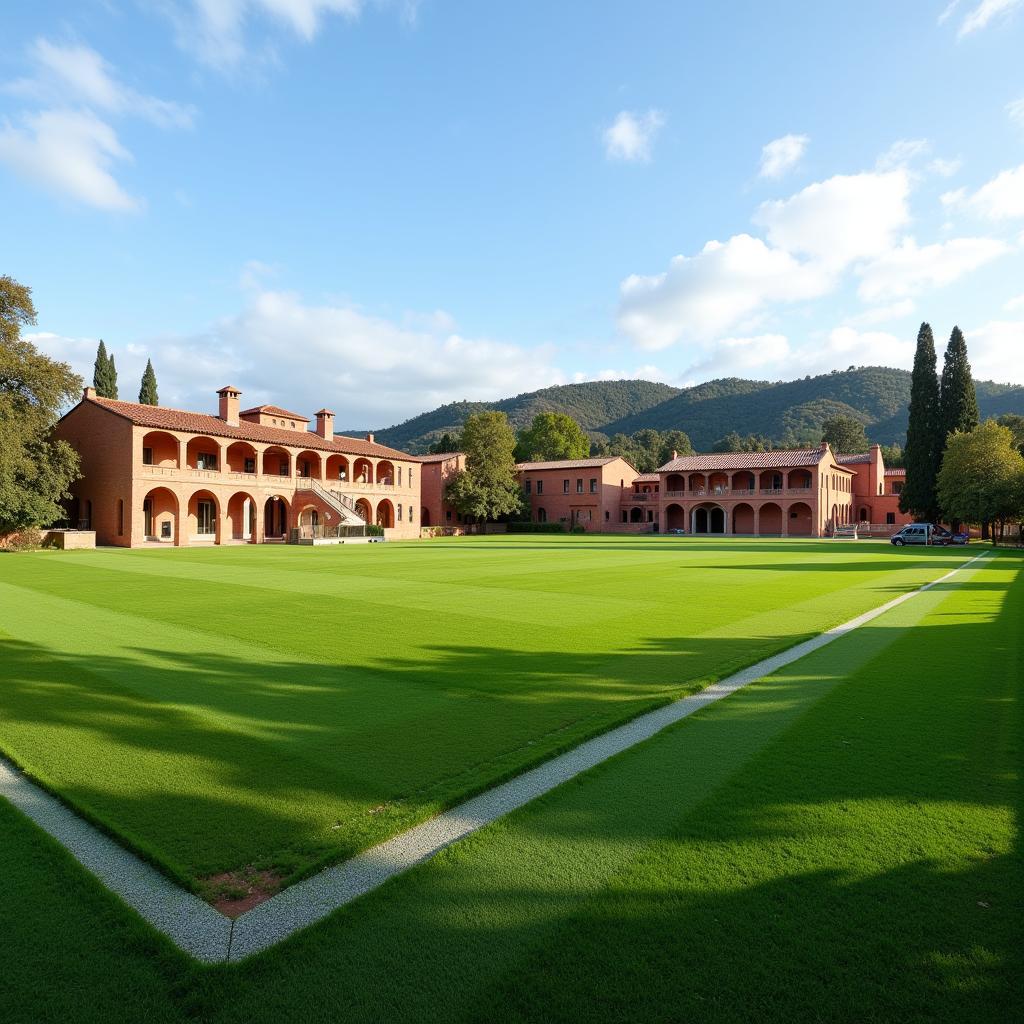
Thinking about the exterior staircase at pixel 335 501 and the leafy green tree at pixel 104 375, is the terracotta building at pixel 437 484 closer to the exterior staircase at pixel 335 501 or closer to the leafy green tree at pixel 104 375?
the exterior staircase at pixel 335 501

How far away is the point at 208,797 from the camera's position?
438 cm

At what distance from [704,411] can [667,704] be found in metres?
137

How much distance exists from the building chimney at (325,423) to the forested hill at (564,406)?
255 feet

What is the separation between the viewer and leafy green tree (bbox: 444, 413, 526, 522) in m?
64.5

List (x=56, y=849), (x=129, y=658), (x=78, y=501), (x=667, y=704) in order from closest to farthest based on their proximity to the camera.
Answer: (x=56, y=849)
(x=667, y=704)
(x=129, y=658)
(x=78, y=501)

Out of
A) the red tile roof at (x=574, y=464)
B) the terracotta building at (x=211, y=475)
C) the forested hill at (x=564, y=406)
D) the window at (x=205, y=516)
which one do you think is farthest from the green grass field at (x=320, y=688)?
the forested hill at (x=564, y=406)

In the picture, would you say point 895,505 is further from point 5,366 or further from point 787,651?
point 5,366

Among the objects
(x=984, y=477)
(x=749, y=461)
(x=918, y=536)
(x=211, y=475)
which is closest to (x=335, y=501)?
(x=211, y=475)

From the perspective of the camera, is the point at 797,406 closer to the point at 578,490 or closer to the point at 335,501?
the point at 578,490

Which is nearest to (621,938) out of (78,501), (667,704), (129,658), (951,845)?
(951,845)

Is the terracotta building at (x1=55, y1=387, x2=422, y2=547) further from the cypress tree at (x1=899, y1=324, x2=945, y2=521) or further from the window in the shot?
the cypress tree at (x1=899, y1=324, x2=945, y2=521)

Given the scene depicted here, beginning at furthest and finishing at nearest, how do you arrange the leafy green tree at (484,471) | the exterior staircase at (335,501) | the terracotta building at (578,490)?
the terracotta building at (578,490) < the leafy green tree at (484,471) < the exterior staircase at (335,501)

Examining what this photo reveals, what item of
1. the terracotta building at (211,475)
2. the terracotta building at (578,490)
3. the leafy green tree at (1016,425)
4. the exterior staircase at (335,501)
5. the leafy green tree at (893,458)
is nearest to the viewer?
the terracotta building at (211,475)

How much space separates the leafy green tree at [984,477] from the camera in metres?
40.8
